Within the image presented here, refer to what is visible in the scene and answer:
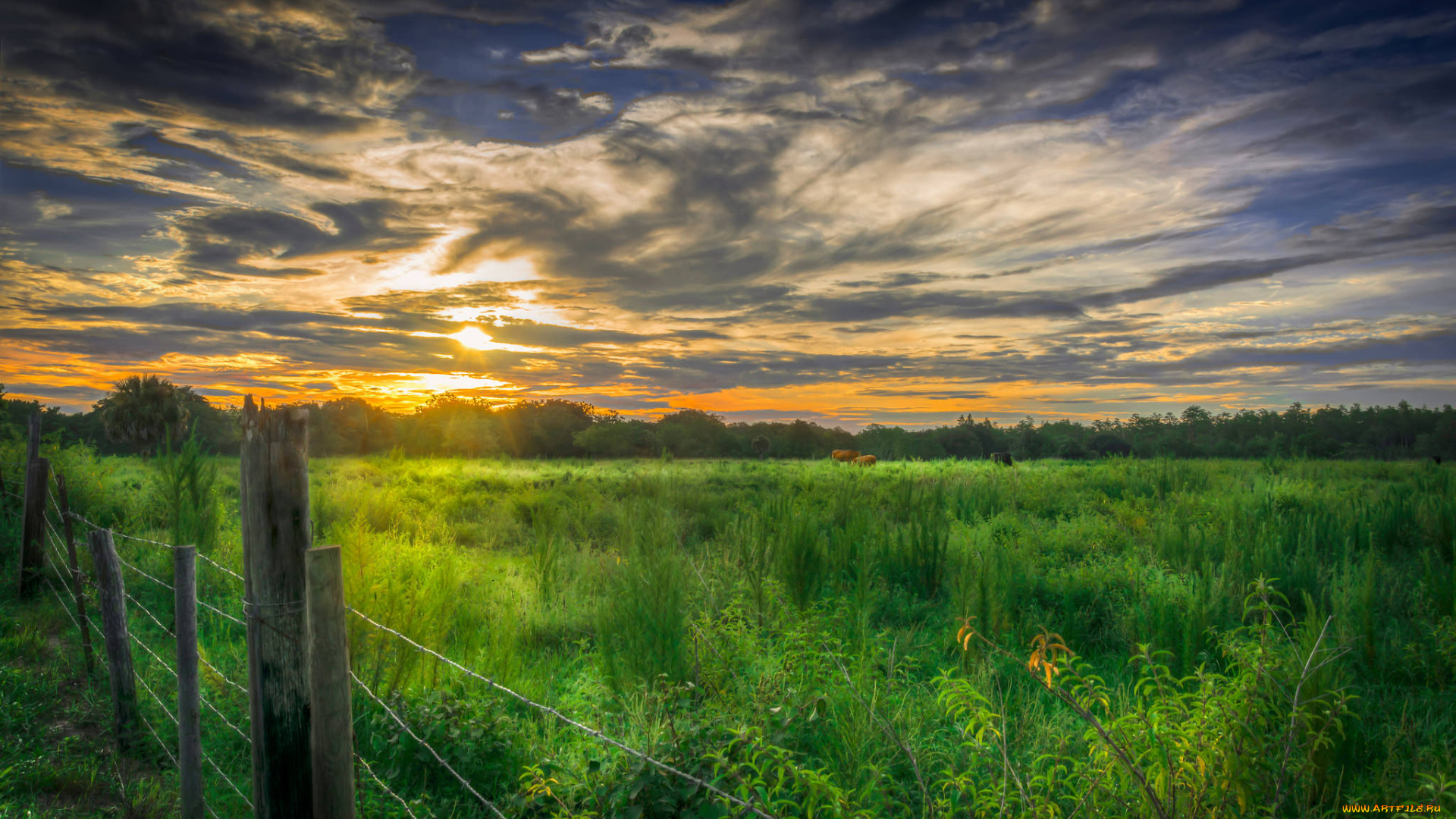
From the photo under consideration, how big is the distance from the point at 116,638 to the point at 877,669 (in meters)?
5.64

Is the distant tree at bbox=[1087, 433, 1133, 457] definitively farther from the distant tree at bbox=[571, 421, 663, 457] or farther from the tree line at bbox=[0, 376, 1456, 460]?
the distant tree at bbox=[571, 421, 663, 457]

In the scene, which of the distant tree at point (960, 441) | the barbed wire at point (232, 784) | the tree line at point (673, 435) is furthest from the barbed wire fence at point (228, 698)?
the distant tree at point (960, 441)

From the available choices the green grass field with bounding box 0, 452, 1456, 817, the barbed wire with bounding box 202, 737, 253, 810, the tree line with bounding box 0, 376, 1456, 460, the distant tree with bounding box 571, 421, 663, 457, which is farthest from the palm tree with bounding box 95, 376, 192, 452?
the barbed wire with bounding box 202, 737, 253, 810

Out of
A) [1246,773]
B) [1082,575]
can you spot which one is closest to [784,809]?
[1246,773]

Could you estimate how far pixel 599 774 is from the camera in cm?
325

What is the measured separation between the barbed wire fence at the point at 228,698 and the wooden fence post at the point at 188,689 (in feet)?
0.35

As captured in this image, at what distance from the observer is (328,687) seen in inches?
102

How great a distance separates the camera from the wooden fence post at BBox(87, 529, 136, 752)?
4656 mm

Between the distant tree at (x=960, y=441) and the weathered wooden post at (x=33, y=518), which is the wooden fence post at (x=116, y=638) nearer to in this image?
the weathered wooden post at (x=33, y=518)

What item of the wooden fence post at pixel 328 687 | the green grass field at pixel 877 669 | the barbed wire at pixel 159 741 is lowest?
the barbed wire at pixel 159 741

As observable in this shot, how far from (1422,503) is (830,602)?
921cm

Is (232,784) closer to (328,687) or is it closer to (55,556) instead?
(328,687)

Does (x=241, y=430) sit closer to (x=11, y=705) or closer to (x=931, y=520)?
(x=11, y=705)

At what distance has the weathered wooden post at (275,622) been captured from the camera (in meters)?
2.71
